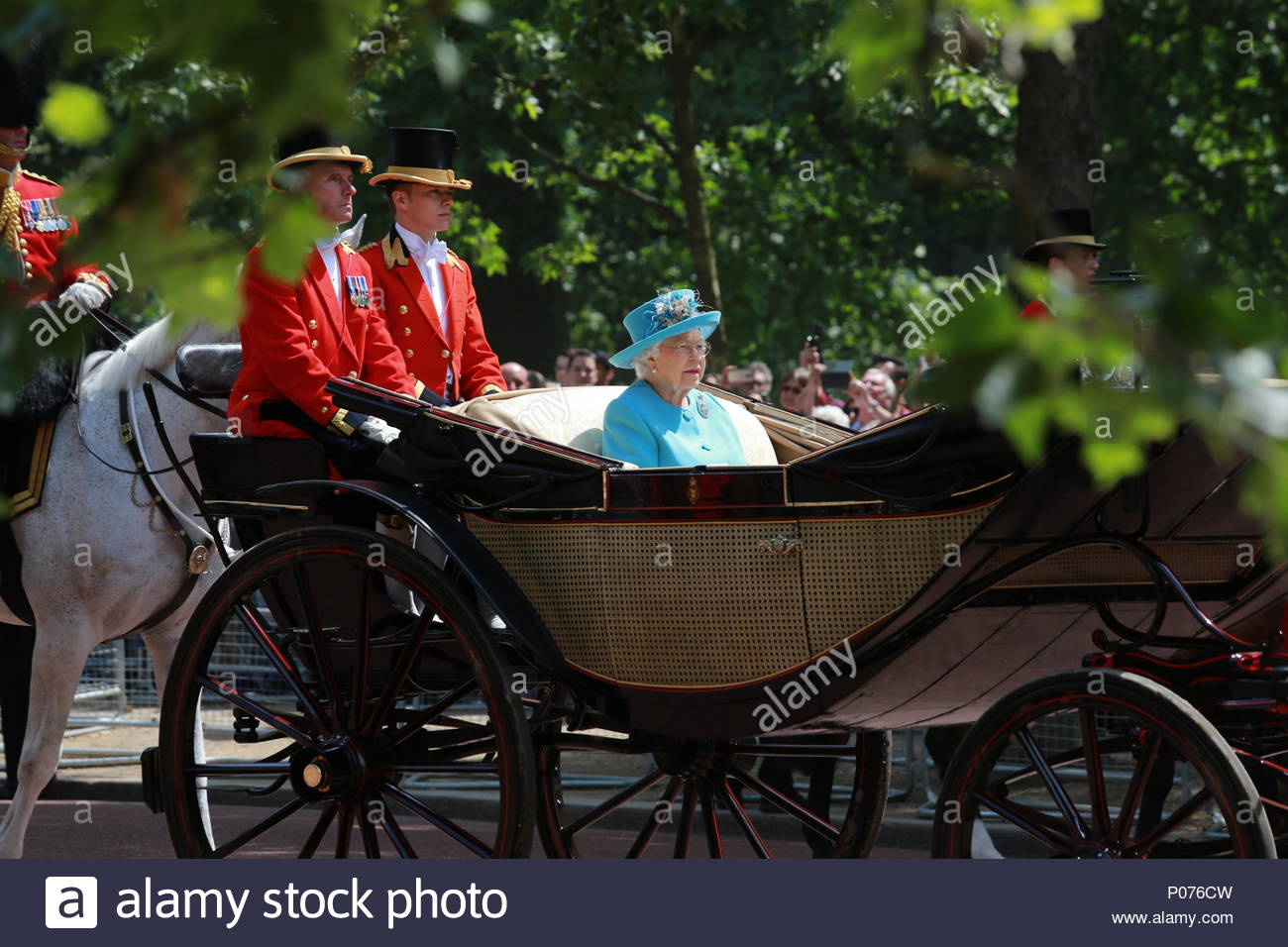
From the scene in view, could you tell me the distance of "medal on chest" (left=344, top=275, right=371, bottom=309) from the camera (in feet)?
18.4

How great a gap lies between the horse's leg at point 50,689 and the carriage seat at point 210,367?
2.83ft

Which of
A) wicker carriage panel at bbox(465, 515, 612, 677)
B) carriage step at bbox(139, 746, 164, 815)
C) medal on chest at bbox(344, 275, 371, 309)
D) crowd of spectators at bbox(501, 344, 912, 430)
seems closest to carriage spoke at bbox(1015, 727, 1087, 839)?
wicker carriage panel at bbox(465, 515, 612, 677)

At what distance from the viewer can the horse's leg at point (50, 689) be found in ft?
19.1

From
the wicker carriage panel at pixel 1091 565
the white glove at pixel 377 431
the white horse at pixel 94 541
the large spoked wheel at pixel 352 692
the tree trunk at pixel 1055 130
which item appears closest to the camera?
the wicker carriage panel at pixel 1091 565

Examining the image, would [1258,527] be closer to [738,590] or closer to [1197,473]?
[1197,473]

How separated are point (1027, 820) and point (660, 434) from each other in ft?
5.34

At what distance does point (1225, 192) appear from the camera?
17.2 meters

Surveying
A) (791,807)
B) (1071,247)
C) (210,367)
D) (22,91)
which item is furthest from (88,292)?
(1071,247)

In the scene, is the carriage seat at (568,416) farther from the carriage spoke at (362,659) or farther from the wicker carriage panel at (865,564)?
the wicker carriage panel at (865,564)

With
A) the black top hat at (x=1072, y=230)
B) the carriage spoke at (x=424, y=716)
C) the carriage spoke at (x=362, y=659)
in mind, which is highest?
the black top hat at (x=1072, y=230)

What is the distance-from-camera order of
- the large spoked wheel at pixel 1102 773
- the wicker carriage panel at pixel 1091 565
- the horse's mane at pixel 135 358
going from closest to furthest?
the large spoked wheel at pixel 1102 773, the wicker carriage panel at pixel 1091 565, the horse's mane at pixel 135 358

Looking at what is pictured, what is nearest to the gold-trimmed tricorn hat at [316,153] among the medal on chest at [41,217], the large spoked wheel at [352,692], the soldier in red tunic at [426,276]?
the soldier in red tunic at [426,276]

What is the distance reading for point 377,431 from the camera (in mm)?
4930

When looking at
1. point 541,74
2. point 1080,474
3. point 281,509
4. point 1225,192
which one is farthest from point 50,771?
point 1225,192
